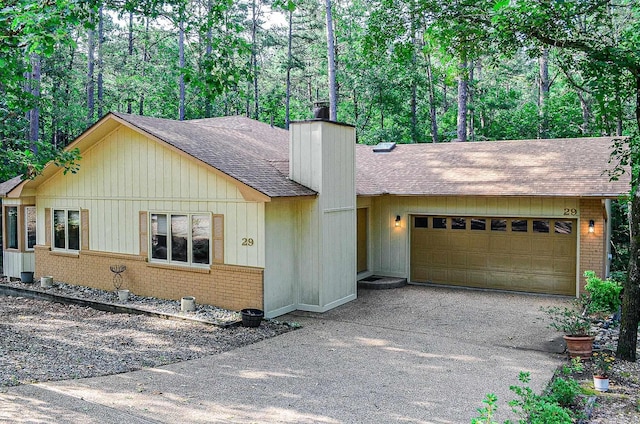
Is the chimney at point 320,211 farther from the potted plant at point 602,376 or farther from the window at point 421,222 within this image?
the potted plant at point 602,376

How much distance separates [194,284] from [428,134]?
19928 millimetres

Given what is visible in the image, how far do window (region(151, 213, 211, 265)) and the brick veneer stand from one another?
23 cm

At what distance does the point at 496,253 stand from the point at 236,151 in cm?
679

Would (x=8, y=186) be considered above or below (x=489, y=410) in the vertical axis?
above

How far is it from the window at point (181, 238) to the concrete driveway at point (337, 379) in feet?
8.07

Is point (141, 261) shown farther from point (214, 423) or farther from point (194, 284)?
point (214, 423)

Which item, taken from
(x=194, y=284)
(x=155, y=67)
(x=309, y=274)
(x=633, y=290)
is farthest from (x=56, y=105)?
(x=633, y=290)

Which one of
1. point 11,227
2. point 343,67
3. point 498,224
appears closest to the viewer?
point 498,224

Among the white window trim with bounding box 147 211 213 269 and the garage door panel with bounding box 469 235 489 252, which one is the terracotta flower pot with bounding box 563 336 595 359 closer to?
the garage door panel with bounding box 469 235 489 252

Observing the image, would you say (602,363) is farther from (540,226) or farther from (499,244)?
(499,244)

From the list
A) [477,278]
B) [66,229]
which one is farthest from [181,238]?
[477,278]

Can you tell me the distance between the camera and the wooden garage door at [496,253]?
41.8 ft

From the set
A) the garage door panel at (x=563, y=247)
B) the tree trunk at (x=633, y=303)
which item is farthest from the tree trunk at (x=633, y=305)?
the garage door panel at (x=563, y=247)

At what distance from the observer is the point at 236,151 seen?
1238cm
